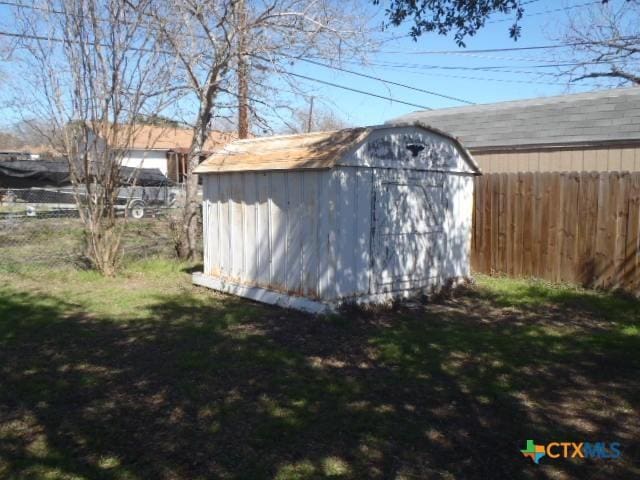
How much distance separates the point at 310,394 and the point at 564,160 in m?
8.21

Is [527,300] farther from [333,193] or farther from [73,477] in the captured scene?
[73,477]

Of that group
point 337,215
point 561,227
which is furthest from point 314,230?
point 561,227

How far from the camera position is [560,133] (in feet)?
36.3

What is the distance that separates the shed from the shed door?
0.05ft

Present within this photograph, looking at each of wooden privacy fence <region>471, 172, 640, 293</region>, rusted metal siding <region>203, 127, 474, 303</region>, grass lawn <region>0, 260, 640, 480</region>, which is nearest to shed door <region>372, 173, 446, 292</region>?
rusted metal siding <region>203, 127, 474, 303</region>

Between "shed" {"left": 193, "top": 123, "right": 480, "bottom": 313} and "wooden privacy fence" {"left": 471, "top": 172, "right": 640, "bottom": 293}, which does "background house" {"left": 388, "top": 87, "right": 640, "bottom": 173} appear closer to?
"wooden privacy fence" {"left": 471, "top": 172, "right": 640, "bottom": 293}

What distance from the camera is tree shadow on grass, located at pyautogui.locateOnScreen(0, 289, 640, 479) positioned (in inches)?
140

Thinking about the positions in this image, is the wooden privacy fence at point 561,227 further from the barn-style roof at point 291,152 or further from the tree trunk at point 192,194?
the tree trunk at point 192,194

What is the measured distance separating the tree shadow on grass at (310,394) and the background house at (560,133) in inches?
166

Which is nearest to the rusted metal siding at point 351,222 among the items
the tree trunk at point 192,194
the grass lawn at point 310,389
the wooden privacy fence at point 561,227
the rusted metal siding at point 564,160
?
the grass lawn at point 310,389

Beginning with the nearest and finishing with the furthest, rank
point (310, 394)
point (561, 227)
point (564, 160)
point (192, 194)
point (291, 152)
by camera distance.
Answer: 1. point (310, 394)
2. point (291, 152)
3. point (561, 227)
4. point (564, 160)
5. point (192, 194)

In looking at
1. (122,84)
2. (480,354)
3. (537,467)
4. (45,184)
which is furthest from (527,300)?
(45,184)

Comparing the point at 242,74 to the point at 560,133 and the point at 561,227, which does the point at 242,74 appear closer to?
the point at 560,133

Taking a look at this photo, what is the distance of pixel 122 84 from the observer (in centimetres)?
972
